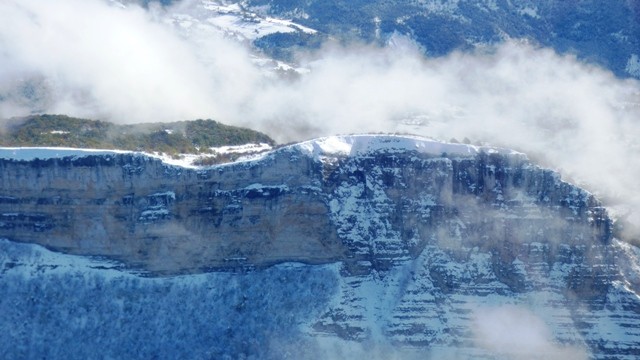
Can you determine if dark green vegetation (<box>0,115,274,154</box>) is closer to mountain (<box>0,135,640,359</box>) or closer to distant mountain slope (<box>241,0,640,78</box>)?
mountain (<box>0,135,640,359</box>)

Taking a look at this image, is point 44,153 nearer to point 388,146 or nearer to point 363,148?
point 363,148

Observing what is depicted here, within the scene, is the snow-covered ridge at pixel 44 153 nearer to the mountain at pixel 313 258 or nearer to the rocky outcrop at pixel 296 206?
the mountain at pixel 313 258

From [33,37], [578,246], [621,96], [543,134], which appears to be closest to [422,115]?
[543,134]

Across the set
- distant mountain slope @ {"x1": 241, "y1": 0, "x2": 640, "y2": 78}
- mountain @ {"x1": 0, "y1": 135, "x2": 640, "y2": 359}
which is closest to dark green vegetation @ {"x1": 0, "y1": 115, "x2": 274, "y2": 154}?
mountain @ {"x1": 0, "y1": 135, "x2": 640, "y2": 359}

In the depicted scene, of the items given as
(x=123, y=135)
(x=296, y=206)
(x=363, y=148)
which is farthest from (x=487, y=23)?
(x=296, y=206)

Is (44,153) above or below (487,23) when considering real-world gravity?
below

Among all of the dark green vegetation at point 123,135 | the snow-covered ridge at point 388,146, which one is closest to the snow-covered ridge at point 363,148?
the snow-covered ridge at point 388,146
